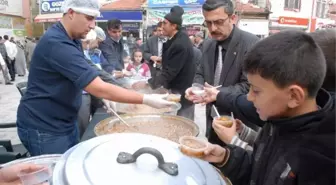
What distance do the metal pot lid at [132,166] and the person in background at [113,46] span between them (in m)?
3.04

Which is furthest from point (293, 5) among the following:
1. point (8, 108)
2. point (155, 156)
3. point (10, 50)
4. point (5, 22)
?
point (155, 156)

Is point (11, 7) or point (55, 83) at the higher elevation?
point (11, 7)

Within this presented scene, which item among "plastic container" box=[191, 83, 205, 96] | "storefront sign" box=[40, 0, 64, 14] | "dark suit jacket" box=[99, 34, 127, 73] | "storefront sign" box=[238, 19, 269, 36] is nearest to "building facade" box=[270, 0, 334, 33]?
"storefront sign" box=[238, 19, 269, 36]

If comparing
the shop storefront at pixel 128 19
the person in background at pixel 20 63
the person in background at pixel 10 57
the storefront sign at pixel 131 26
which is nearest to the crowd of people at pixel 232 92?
the person in background at pixel 10 57

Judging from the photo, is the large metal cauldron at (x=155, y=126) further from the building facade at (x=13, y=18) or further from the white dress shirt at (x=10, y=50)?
the building facade at (x=13, y=18)

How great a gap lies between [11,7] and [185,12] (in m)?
15.7

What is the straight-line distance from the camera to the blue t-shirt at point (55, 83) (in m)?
1.47

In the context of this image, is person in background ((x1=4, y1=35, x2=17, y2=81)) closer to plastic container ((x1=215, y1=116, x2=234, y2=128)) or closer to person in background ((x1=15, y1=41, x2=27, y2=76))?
person in background ((x1=15, y1=41, x2=27, y2=76))

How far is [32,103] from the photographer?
168 centimetres

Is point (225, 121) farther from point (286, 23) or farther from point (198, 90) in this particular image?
point (286, 23)

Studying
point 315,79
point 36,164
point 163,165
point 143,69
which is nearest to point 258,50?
point 315,79

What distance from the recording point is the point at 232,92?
1691mm

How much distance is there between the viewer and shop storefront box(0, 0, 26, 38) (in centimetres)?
2069

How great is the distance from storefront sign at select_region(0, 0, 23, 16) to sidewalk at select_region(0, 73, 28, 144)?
15.2 meters
